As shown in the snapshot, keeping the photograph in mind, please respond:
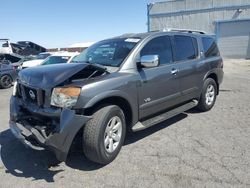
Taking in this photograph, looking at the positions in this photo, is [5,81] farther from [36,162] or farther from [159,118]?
[159,118]

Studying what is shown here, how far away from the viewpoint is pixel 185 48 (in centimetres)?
→ 614

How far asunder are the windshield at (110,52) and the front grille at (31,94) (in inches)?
49.7

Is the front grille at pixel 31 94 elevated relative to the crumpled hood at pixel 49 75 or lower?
lower

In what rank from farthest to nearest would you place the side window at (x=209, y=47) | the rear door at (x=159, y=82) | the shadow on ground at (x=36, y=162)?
1. the side window at (x=209, y=47)
2. the rear door at (x=159, y=82)
3. the shadow on ground at (x=36, y=162)

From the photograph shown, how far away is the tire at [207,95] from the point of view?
22.3 feet

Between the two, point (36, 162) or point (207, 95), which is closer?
point (36, 162)

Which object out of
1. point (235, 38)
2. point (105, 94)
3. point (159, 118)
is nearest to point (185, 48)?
point (159, 118)

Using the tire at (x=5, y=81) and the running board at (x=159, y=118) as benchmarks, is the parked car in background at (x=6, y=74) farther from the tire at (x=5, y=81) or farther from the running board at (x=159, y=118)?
the running board at (x=159, y=118)

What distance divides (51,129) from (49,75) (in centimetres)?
76

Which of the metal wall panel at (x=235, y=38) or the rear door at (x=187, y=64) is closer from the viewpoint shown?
the rear door at (x=187, y=64)

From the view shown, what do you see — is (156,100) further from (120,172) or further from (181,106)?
(120,172)

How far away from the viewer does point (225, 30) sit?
95.4 ft

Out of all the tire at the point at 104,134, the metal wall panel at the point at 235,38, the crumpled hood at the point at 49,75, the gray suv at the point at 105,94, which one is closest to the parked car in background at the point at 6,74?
the gray suv at the point at 105,94

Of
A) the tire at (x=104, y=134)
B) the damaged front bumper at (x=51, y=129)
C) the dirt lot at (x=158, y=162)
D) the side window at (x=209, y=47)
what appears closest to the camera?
the damaged front bumper at (x=51, y=129)
